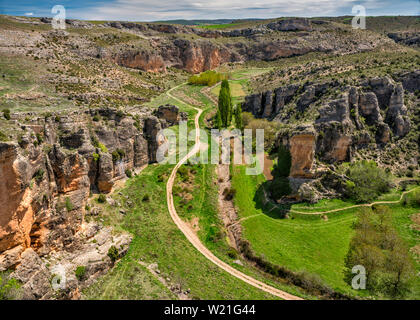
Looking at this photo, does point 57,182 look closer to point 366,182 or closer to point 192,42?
point 366,182

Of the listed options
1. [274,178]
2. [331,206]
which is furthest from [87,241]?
[331,206]

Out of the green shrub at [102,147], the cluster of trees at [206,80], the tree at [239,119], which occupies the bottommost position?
the green shrub at [102,147]

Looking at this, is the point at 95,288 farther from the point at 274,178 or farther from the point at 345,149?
the point at 345,149

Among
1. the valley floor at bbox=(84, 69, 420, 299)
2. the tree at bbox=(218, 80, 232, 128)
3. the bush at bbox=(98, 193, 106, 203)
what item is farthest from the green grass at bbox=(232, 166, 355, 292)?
the tree at bbox=(218, 80, 232, 128)

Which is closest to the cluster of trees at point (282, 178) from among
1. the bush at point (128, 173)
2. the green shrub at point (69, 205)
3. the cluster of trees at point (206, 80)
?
the bush at point (128, 173)

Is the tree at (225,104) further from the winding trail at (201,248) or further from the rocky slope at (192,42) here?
the rocky slope at (192,42)

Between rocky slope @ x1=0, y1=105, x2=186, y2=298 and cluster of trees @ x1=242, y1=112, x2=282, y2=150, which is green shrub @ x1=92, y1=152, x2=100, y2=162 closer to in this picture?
rocky slope @ x1=0, y1=105, x2=186, y2=298
